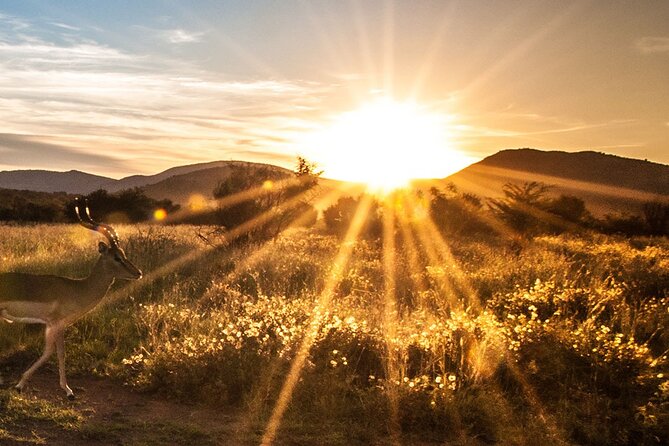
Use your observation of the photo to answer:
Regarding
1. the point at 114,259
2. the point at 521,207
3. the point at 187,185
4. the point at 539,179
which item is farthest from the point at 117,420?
the point at 187,185

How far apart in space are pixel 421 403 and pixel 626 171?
4838 inches

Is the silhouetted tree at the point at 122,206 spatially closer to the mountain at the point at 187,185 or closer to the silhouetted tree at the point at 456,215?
the silhouetted tree at the point at 456,215

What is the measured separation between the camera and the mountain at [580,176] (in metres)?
101

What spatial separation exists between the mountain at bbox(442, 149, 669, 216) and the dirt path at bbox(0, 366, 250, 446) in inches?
3579

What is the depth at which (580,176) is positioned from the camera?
117 m

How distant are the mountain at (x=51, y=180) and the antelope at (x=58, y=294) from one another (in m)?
159

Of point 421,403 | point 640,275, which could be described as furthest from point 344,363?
point 640,275

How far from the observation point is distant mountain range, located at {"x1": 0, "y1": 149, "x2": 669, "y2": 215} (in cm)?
10336

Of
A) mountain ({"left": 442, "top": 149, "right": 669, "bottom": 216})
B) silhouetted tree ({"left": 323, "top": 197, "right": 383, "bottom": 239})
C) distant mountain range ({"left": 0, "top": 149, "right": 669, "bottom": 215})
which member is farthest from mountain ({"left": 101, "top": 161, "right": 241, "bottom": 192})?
silhouetted tree ({"left": 323, "top": 197, "right": 383, "bottom": 239})

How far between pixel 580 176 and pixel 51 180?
13501 cm

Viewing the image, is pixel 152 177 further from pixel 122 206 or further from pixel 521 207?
pixel 521 207

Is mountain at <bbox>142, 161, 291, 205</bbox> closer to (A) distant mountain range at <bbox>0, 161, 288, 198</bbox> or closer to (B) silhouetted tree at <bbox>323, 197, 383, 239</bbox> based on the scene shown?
(A) distant mountain range at <bbox>0, 161, 288, 198</bbox>

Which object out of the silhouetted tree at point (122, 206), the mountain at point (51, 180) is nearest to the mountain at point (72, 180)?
the mountain at point (51, 180)

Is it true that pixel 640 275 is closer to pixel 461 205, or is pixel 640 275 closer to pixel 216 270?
pixel 216 270
